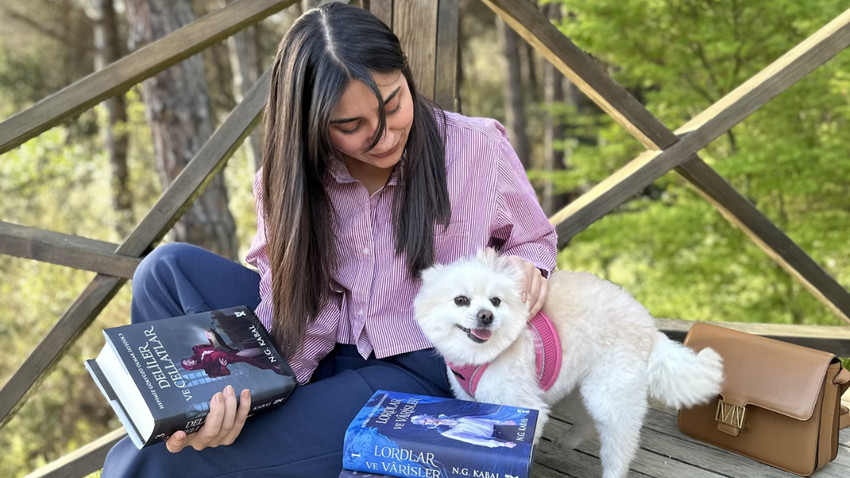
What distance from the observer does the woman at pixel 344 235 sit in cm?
155

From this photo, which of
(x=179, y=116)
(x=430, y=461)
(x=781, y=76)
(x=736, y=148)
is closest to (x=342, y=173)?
(x=430, y=461)

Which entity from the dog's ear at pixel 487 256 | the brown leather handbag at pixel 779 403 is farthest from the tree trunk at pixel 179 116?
the brown leather handbag at pixel 779 403

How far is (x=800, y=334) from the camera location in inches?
97.7

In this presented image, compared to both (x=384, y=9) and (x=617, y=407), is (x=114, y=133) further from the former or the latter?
(x=617, y=407)

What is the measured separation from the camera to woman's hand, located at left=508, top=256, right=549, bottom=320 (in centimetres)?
157

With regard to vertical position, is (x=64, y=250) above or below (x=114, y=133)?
above

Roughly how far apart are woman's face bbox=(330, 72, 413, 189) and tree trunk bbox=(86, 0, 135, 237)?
6.94m

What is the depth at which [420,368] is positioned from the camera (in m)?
1.79

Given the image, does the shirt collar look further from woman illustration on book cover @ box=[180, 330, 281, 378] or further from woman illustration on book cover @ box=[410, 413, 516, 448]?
woman illustration on book cover @ box=[410, 413, 516, 448]

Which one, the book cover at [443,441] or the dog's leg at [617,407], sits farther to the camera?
the dog's leg at [617,407]

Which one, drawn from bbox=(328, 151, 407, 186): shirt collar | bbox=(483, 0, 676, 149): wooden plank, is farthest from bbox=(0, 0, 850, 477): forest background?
bbox=(328, 151, 407, 186): shirt collar

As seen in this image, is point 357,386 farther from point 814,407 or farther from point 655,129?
point 655,129

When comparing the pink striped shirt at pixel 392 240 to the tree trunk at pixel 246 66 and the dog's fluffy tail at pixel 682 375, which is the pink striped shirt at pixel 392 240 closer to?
the dog's fluffy tail at pixel 682 375

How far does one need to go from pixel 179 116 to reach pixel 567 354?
3.94m
